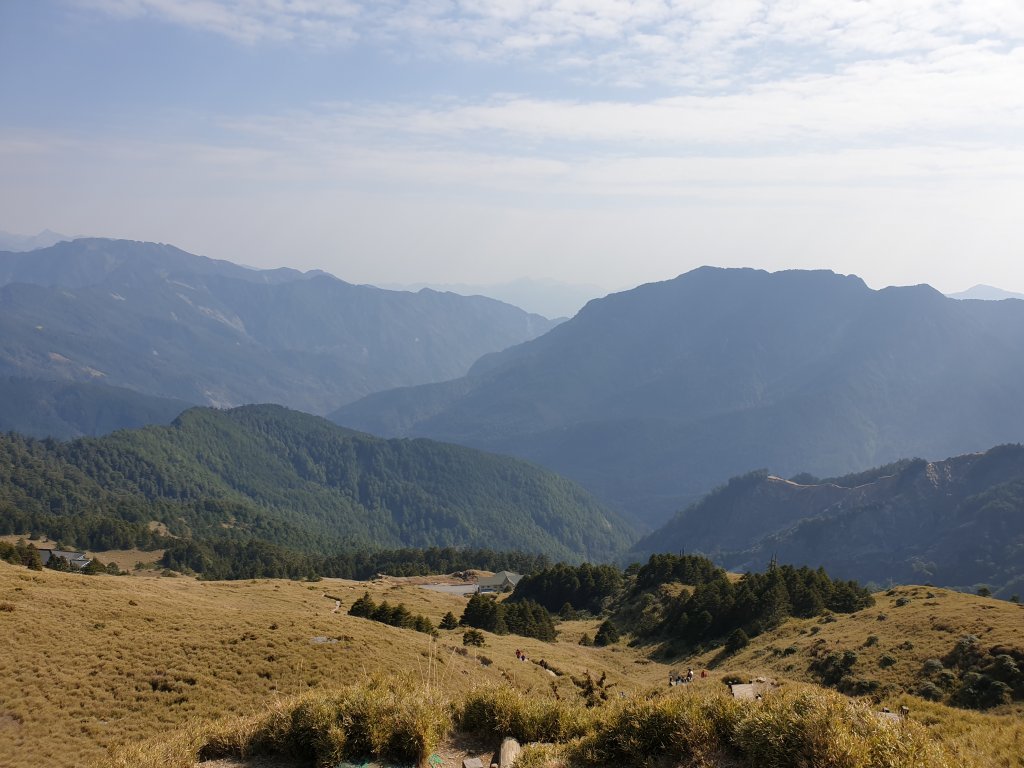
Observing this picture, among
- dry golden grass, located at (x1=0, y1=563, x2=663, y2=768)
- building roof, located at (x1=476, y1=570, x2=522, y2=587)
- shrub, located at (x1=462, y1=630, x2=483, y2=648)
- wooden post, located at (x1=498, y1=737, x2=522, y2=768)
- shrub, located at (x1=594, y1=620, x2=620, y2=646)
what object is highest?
wooden post, located at (x1=498, y1=737, x2=522, y2=768)

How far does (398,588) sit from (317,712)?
7393cm

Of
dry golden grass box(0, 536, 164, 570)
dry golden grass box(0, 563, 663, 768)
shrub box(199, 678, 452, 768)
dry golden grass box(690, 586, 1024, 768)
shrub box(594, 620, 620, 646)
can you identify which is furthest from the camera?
dry golden grass box(0, 536, 164, 570)

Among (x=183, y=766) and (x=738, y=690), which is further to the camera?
(x=738, y=690)

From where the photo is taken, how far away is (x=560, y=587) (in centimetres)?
9156

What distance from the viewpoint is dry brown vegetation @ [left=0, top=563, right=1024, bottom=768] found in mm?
23031

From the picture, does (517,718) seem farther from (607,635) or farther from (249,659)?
(607,635)

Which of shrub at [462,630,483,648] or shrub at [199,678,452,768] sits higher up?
shrub at [199,678,452,768]

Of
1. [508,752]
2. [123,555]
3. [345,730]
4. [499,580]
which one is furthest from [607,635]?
[123,555]

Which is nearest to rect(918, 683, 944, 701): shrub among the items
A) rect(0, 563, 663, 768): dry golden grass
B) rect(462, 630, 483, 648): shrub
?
rect(0, 563, 663, 768): dry golden grass

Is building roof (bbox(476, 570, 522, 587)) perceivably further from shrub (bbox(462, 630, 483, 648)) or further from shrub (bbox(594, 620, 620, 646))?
shrub (bbox(462, 630, 483, 648))

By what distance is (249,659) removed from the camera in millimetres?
31672

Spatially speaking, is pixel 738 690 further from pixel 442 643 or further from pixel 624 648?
pixel 624 648

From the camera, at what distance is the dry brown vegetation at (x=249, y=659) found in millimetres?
23031

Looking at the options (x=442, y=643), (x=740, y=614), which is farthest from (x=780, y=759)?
(x=740, y=614)
